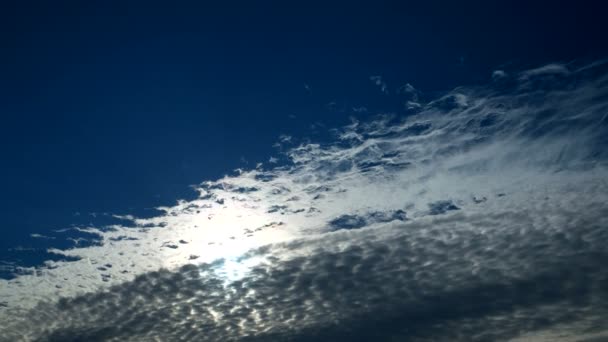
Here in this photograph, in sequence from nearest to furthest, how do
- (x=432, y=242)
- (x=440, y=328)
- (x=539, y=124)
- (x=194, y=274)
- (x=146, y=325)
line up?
(x=539, y=124), (x=432, y=242), (x=194, y=274), (x=146, y=325), (x=440, y=328)

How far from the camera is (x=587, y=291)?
23422mm

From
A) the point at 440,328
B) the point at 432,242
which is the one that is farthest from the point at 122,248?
the point at 440,328

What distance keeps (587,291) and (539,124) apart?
48.2ft

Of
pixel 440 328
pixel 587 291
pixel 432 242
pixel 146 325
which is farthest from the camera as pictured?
pixel 440 328

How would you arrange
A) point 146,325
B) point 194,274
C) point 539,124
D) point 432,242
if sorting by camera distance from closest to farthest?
point 539,124 → point 432,242 → point 194,274 → point 146,325

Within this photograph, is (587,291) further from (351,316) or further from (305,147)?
(305,147)

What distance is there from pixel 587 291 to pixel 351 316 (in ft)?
46.9

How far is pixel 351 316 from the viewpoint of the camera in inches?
1052

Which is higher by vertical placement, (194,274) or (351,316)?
(194,274)

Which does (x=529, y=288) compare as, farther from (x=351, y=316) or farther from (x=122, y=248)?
(x=122, y=248)

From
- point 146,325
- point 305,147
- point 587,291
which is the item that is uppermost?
point 305,147

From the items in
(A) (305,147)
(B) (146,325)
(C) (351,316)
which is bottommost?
(C) (351,316)

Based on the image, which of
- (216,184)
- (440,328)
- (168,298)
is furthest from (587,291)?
(168,298)

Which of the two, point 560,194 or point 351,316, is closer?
point 560,194
